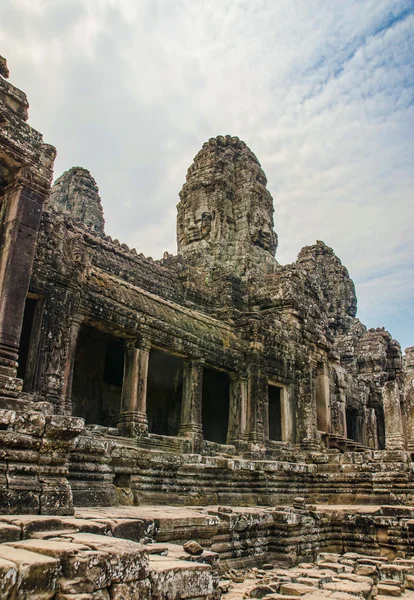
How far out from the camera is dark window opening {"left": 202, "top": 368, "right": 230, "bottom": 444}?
17.5 metres

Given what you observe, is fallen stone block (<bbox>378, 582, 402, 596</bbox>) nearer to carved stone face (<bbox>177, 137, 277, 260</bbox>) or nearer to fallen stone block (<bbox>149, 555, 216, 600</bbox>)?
fallen stone block (<bbox>149, 555, 216, 600</bbox>)

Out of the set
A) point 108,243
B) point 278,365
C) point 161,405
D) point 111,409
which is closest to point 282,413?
point 278,365

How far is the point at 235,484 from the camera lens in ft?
34.2

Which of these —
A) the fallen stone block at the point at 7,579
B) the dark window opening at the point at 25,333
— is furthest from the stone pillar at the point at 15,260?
the dark window opening at the point at 25,333

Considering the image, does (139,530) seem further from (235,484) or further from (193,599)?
(235,484)

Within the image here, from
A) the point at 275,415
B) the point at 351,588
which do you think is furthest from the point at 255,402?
the point at 351,588

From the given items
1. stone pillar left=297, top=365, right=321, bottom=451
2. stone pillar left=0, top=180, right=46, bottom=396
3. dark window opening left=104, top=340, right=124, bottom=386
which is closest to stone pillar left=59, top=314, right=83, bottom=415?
stone pillar left=0, top=180, right=46, bottom=396

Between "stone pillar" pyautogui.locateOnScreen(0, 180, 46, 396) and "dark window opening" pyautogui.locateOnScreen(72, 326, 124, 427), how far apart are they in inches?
278

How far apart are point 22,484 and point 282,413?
12420 mm

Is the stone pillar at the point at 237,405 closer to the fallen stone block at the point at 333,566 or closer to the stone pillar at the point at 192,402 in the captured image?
the stone pillar at the point at 192,402

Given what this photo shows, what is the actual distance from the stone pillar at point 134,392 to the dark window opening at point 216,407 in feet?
19.8

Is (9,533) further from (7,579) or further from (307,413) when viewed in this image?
(307,413)

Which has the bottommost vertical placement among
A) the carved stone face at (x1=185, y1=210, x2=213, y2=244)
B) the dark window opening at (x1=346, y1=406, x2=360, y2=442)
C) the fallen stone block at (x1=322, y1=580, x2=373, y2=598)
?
the fallen stone block at (x1=322, y1=580, x2=373, y2=598)

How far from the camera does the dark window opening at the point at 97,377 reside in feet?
47.3
